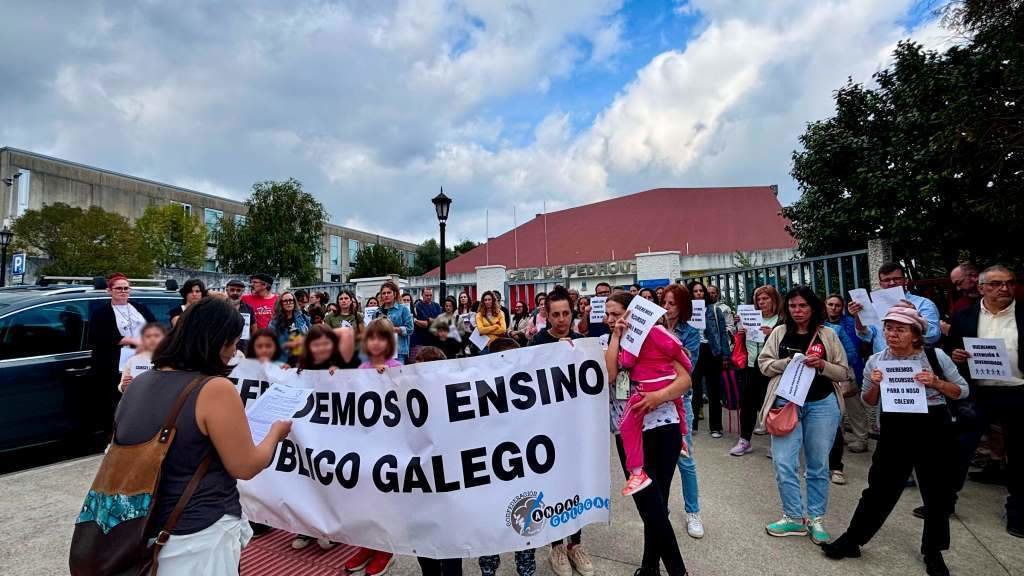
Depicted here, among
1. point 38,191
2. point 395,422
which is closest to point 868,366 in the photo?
point 395,422

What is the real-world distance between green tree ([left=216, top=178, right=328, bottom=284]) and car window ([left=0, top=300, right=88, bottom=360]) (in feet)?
80.0

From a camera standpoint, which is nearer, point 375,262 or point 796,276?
point 796,276

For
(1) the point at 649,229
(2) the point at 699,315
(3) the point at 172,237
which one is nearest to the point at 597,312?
(2) the point at 699,315

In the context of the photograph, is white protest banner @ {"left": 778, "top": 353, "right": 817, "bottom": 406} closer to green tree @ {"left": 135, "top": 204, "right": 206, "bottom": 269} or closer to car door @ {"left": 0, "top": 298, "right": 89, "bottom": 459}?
car door @ {"left": 0, "top": 298, "right": 89, "bottom": 459}

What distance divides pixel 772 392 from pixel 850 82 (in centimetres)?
1427

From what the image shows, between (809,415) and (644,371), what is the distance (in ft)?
5.18

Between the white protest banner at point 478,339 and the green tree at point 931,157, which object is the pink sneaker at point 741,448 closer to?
the white protest banner at point 478,339

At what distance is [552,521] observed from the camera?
109 inches

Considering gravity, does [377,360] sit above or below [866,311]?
below

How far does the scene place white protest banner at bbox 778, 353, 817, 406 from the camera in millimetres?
3531

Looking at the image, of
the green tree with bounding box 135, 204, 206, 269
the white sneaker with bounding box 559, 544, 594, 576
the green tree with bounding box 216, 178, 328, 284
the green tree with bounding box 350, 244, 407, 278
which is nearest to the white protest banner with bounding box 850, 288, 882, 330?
the white sneaker with bounding box 559, 544, 594, 576

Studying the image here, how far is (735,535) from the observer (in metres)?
3.69

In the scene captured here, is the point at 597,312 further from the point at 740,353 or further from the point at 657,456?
the point at 657,456

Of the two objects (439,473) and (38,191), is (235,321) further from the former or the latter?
(38,191)
